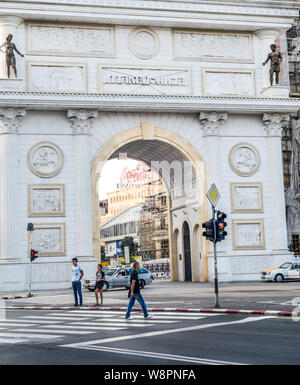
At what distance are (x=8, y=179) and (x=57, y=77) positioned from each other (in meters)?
6.92

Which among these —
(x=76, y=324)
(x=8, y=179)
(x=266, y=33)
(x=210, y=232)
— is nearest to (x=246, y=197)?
(x=266, y=33)

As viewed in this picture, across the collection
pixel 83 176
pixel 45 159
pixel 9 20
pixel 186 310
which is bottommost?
pixel 186 310

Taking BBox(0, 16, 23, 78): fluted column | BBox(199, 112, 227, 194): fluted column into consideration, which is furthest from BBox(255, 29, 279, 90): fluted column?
BBox(0, 16, 23, 78): fluted column

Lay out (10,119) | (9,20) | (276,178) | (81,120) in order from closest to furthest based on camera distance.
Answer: (10,119), (9,20), (81,120), (276,178)

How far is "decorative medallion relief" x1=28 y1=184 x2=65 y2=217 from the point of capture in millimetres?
39562

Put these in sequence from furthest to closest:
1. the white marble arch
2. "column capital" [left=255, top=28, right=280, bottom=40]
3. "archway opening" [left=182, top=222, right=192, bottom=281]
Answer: "archway opening" [left=182, top=222, right=192, bottom=281], "column capital" [left=255, top=28, right=280, bottom=40], the white marble arch

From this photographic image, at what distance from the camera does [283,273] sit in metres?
40.4

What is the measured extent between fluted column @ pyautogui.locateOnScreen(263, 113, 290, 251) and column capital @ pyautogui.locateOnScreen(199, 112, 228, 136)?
3108mm

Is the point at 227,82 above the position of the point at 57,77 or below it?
above

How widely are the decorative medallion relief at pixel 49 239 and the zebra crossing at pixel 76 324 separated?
16163 millimetres

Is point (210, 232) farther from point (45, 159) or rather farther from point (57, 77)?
point (57, 77)

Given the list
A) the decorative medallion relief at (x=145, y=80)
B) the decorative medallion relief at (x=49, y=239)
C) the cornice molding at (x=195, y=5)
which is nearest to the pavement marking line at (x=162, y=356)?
the decorative medallion relief at (x=49, y=239)

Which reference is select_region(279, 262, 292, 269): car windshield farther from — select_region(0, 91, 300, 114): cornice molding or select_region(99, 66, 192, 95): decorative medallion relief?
select_region(99, 66, 192, 95): decorative medallion relief
